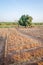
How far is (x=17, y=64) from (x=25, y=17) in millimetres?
85395

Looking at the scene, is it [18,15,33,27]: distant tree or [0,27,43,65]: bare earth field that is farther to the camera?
[18,15,33,27]: distant tree

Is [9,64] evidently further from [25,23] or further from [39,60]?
[25,23]

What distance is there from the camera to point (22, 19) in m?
93.3

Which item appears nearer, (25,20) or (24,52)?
(24,52)

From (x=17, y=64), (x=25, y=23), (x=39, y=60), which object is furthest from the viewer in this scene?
(x=25, y=23)

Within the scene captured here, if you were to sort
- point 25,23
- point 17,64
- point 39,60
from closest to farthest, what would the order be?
1. point 17,64
2. point 39,60
3. point 25,23

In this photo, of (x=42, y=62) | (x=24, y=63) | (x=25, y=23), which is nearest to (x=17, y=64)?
(x=24, y=63)

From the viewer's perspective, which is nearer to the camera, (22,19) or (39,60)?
(39,60)

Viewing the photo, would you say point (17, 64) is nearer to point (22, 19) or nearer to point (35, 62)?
point (35, 62)

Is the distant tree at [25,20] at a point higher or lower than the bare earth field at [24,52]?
lower

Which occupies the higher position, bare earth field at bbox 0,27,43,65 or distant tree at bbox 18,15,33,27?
bare earth field at bbox 0,27,43,65

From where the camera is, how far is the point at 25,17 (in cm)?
9369

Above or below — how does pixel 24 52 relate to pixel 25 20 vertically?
above

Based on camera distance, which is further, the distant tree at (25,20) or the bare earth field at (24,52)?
the distant tree at (25,20)
